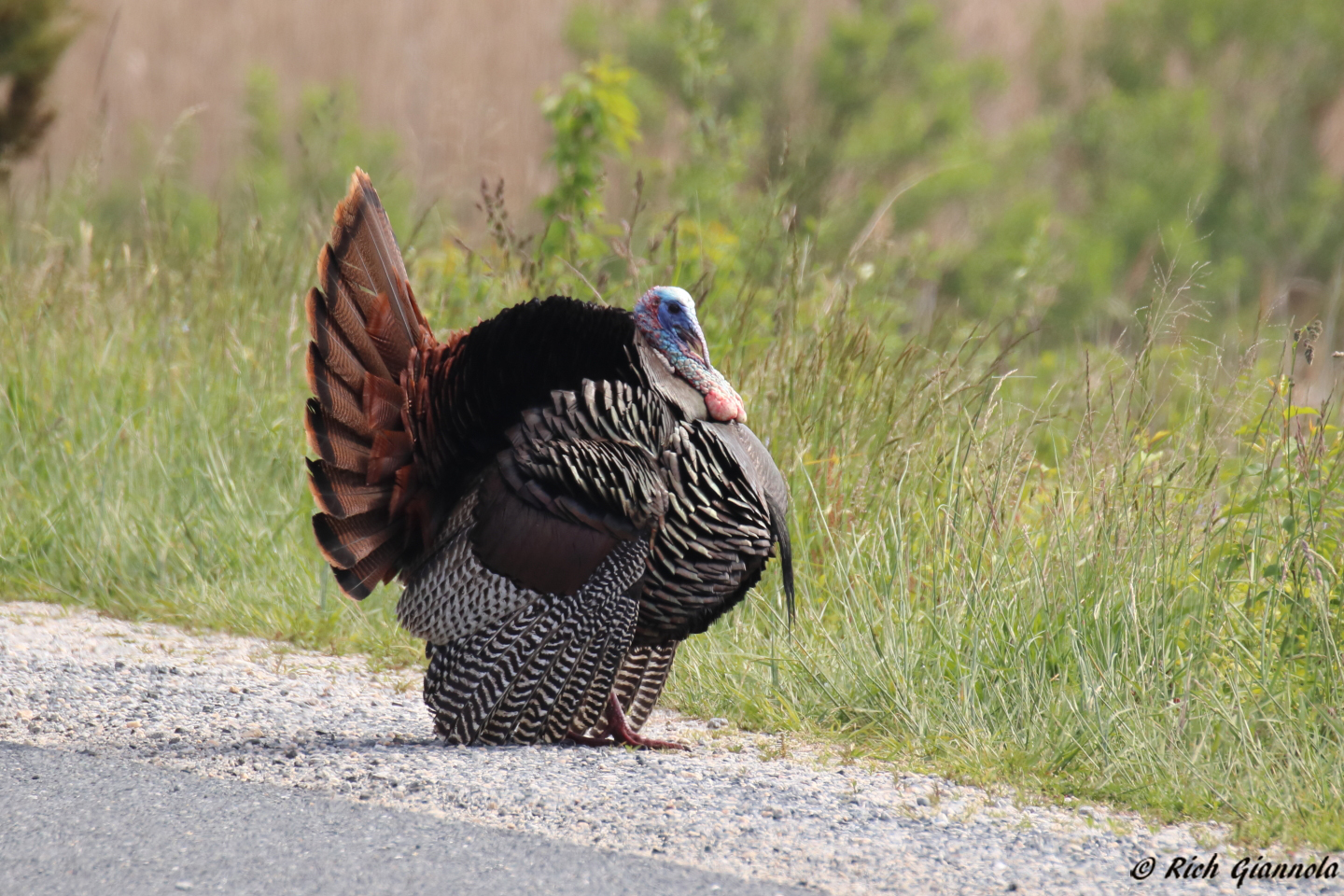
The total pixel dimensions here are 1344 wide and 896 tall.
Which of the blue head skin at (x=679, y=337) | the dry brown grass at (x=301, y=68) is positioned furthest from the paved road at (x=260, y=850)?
the dry brown grass at (x=301, y=68)

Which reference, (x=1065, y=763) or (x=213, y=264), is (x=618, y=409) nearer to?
(x=1065, y=763)

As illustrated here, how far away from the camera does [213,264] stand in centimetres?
A: 694

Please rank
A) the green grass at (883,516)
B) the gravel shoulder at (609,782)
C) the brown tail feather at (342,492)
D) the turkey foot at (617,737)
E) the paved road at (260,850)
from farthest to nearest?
the brown tail feather at (342,492), the turkey foot at (617,737), the green grass at (883,516), the gravel shoulder at (609,782), the paved road at (260,850)

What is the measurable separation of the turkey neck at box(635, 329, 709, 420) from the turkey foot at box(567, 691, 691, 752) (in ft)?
2.86

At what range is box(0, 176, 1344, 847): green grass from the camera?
12.4 ft

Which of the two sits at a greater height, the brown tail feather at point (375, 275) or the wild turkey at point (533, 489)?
the brown tail feather at point (375, 275)

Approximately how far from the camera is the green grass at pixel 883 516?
3.78 metres

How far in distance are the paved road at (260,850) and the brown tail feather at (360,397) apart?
96 cm

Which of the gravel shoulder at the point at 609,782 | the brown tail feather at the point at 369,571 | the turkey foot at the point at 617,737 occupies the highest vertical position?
the brown tail feather at the point at 369,571

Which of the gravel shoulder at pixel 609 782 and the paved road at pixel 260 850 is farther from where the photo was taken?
the gravel shoulder at pixel 609 782

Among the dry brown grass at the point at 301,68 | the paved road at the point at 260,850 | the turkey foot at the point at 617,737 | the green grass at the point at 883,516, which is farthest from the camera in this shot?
the dry brown grass at the point at 301,68

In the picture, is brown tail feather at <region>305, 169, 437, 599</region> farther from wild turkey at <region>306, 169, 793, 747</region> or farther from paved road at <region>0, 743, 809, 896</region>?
paved road at <region>0, 743, 809, 896</region>

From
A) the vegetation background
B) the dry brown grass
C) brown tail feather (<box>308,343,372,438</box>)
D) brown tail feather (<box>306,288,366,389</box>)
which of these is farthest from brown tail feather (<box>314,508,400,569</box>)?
the dry brown grass

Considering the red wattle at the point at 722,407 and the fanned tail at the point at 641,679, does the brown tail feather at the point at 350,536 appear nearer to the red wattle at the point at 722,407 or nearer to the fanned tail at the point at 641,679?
the fanned tail at the point at 641,679
